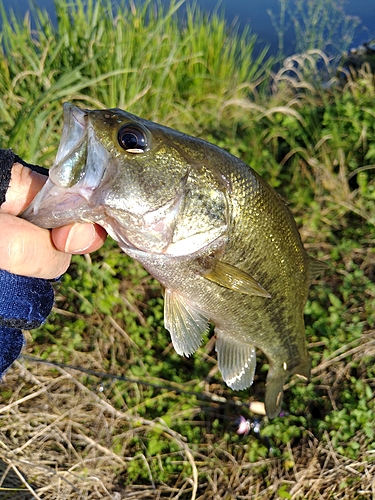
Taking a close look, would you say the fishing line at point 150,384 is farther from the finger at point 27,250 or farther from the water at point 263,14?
the water at point 263,14

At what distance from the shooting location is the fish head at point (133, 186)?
133 cm

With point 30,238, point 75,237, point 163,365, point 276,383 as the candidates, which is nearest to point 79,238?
point 75,237

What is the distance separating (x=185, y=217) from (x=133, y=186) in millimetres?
199

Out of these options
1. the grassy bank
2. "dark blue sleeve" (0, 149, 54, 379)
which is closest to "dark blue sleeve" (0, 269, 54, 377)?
"dark blue sleeve" (0, 149, 54, 379)

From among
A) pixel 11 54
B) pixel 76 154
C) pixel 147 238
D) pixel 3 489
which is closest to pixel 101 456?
pixel 3 489

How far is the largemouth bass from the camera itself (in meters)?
1.34

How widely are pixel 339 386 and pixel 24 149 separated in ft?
7.96

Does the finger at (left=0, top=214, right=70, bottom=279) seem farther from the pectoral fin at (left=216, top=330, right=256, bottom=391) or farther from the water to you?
the water

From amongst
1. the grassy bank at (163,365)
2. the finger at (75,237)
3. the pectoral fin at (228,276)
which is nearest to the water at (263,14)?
the grassy bank at (163,365)

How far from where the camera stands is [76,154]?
131cm

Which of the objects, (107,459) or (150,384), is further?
(150,384)

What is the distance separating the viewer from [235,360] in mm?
2002

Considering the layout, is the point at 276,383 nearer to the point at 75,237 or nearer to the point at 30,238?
the point at 75,237

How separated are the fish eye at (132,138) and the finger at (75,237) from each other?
270 mm
